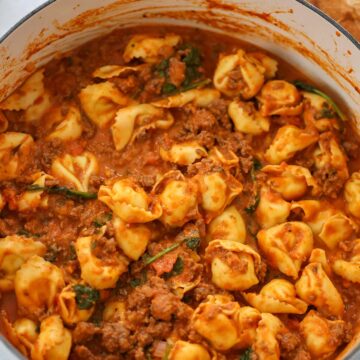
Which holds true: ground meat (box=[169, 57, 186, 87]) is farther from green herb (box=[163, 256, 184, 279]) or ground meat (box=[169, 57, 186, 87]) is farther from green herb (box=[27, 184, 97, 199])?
green herb (box=[163, 256, 184, 279])

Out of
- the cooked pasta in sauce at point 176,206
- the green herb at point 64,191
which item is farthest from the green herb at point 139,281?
the green herb at point 64,191

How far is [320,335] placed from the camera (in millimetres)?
3020

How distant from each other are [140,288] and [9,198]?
689 millimetres

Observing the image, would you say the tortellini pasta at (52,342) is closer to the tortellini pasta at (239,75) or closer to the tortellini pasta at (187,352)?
the tortellini pasta at (187,352)

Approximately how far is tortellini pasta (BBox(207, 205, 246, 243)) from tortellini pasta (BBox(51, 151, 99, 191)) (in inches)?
23.0

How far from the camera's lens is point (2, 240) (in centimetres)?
310

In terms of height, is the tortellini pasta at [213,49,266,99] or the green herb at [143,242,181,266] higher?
the tortellini pasta at [213,49,266,99]

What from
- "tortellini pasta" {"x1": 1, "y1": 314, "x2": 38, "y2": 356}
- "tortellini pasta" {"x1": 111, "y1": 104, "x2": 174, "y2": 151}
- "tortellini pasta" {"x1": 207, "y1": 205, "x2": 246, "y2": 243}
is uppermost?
"tortellini pasta" {"x1": 111, "y1": 104, "x2": 174, "y2": 151}

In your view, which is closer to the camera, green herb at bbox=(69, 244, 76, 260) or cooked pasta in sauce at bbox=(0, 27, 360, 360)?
cooked pasta in sauce at bbox=(0, 27, 360, 360)

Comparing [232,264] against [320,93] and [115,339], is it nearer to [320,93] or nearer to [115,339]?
[115,339]

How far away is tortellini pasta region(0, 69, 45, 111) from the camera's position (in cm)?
332

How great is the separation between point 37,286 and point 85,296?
200mm

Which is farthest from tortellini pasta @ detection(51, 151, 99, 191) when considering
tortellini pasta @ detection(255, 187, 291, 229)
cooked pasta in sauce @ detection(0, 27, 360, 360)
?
tortellini pasta @ detection(255, 187, 291, 229)

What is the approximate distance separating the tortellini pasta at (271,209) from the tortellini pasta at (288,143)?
16 centimetres
